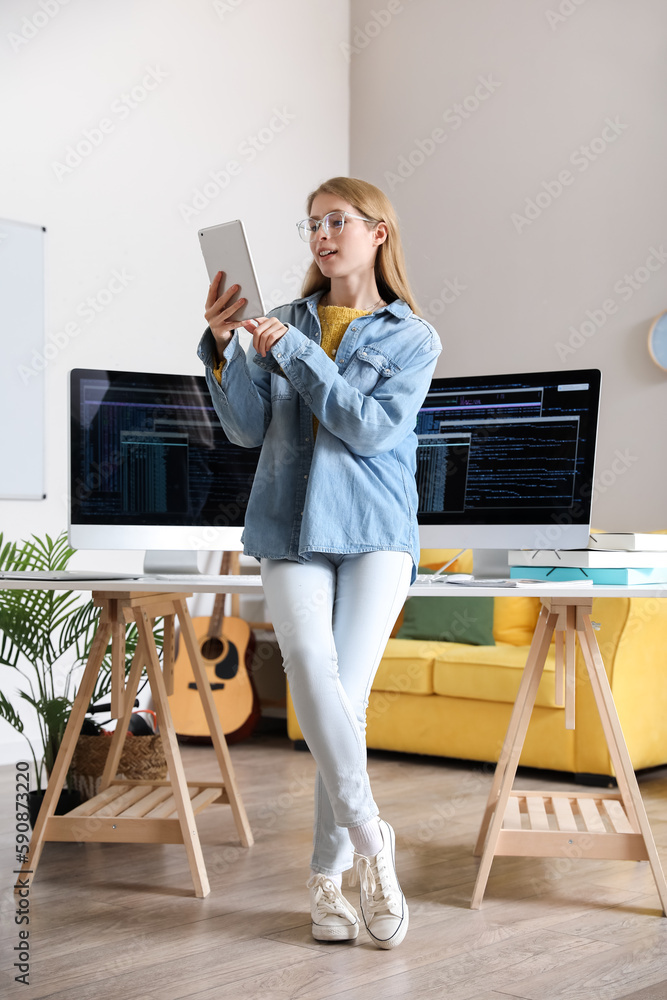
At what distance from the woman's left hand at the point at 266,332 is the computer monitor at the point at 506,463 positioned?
2.60 ft

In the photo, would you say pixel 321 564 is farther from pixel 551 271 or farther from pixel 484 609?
pixel 551 271

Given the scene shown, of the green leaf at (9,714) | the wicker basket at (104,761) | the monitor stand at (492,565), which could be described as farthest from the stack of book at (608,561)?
the green leaf at (9,714)

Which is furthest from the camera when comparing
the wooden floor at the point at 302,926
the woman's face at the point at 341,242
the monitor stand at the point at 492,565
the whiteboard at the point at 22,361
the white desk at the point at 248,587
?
the whiteboard at the point at 22,361

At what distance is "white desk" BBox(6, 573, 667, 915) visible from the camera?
6.98ft

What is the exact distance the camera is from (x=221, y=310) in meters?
1.92

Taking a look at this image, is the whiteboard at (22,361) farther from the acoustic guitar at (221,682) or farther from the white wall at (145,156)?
the acoustic guitar at (221,682)

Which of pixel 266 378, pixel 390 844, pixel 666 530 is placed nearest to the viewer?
pixel 390 844

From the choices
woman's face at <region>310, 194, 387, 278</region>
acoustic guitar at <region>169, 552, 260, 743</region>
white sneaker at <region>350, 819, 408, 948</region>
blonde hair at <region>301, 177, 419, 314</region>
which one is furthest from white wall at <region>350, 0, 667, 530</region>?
white sneaker at <region>350, 819, 408, 948</region>

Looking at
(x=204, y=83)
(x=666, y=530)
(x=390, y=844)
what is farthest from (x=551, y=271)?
(x=390, y=844)

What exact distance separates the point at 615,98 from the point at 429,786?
281 centimetres

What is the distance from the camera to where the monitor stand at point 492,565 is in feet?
8.34

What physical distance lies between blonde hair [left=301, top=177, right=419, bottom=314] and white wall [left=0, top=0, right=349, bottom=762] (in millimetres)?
2044

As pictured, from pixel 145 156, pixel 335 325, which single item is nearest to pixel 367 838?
pixel 335 325

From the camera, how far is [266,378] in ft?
6.75
